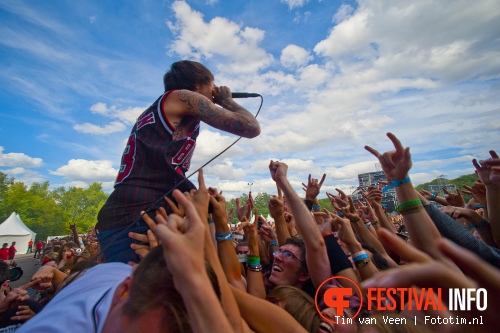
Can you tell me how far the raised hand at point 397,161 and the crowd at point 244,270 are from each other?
0.4 inches

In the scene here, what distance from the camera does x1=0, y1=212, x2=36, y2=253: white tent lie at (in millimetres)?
28469

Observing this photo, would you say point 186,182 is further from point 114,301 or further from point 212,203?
point 114,301

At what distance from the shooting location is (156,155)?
186cm

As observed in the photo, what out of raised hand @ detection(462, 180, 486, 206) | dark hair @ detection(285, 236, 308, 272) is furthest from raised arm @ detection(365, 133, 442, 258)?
raised hand @ detection(462, 180, 486, 206)

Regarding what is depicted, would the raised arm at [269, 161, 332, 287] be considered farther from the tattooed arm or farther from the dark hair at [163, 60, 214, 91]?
Result: the dark hair at [163, 60, 214, 91]

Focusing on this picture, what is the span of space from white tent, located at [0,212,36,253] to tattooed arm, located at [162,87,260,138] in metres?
37.6

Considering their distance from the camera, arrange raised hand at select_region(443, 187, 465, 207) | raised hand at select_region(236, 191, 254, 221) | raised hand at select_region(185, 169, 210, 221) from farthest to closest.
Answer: raised hand at select_region(443, 187, 465, 207) → raised hand at select_region(236, 191, 254, 221) → raised hand at select_region(185, 169, 210, 221)

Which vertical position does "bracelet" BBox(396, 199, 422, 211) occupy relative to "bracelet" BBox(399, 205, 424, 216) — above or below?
above

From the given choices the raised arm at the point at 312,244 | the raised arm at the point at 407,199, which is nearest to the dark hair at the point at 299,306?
the raised arm at the point at 312,244

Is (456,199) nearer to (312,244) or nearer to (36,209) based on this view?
(312,244)

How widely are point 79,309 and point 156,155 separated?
41.4 inches

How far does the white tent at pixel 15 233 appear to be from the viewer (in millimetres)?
28469

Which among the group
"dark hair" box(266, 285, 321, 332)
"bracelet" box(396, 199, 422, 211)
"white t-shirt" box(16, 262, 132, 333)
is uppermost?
"bracelet" box(396, 199, 422, 211)

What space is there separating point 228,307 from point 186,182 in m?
1.04
